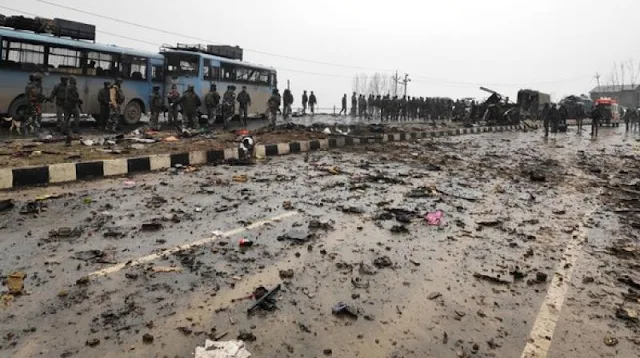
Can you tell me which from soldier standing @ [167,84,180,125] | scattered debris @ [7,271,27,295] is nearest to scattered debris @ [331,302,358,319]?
scattered debris @ [7,271,27,295]

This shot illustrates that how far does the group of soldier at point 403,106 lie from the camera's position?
30647 millimetres

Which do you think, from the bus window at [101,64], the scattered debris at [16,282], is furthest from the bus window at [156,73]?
the scattered debris at [16,282]

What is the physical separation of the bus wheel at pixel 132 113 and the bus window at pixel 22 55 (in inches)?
126

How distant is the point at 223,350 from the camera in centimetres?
240

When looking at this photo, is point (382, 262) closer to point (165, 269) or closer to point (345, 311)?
point (345, 311)

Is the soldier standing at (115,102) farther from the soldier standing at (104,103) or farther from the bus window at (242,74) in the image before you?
the bus window at (242,74)

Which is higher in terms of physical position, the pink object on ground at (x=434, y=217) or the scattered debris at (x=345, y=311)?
the pink object on ground at (x=434, y=217)

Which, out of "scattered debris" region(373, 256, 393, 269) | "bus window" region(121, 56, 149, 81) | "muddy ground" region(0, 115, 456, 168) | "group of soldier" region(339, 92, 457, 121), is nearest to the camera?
"scattered debris" region(373, 256, 393, 269)

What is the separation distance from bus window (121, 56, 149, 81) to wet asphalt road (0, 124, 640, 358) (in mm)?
9888

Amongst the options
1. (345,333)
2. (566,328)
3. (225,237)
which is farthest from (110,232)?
(566,328)

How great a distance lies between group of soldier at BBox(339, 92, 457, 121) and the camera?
30647 millimetres

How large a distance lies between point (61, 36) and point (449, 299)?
597 inches

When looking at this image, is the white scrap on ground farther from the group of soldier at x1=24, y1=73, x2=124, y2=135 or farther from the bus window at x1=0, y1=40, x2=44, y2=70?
the bus window at x1=0, y1=40, x2=44, y2=70

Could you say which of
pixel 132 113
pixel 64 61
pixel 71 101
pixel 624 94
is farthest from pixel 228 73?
pixel 624 94
